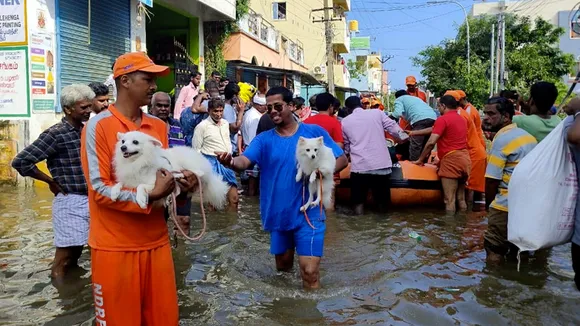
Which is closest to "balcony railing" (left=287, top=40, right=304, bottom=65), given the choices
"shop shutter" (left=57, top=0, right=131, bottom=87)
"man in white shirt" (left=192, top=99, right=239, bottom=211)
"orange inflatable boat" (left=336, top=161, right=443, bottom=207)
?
"shop shutter" (left=57, top=0, right=131, bottom=87)

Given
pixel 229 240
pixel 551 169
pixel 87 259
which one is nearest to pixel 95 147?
pixel 551 169

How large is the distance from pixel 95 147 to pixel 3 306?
8.57 feet

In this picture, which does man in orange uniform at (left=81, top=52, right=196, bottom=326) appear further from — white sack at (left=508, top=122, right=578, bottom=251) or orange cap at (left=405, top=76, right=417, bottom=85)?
orange cap at (left=405, top=76, right=417, bottom=85)

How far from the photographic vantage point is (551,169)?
3.59 metres

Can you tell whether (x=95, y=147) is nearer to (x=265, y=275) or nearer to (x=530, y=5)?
(x=265, y=275)

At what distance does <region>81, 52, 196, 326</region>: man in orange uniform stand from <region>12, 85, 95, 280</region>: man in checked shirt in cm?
185

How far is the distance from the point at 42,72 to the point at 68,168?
693 cm

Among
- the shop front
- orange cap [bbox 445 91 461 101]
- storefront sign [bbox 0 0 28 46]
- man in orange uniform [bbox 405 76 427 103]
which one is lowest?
orange cap [bbox 445 91 461 101]

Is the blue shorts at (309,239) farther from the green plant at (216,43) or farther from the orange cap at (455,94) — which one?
the green plant at (216,43)

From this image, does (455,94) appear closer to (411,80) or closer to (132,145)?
(411,80)

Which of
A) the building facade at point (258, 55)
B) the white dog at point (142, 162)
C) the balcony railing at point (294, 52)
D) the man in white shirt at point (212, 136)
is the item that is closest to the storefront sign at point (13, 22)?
the man in white shirt at point (212, 136)

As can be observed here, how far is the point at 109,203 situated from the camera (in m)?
2.68

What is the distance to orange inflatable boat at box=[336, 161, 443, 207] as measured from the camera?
9102 mm

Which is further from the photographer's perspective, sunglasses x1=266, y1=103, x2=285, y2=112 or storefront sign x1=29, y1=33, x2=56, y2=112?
storefront sign x1=29, y1=33, x2=56, y2=112
